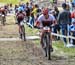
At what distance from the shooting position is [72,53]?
17203 millimetres

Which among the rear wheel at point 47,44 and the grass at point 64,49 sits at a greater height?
the rear wheel at point 47,44

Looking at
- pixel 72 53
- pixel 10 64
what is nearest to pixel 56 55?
pixel 72 53

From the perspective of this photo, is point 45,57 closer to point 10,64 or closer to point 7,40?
point 10,64

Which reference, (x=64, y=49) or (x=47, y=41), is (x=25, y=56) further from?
(x=64, y=49)

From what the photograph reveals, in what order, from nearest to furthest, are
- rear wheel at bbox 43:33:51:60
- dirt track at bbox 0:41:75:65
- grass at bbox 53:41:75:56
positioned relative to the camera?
dirt track at bbox 0:41:75:65 → rear wheel at bbox 43:33:51:60 → grass at bbox 53:41:75:56

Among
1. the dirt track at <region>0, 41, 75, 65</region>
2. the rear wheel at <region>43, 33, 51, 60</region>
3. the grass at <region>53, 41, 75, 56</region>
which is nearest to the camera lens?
the dirt track at <region>0, 41, 75, 65</region>

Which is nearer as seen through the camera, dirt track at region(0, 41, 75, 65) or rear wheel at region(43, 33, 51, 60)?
dirt track at region(0, 41, 75, 65)

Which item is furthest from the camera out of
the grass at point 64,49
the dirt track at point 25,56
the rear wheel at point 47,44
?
the grass at point 64,49

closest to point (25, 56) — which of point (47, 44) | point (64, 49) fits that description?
point (47, 44)

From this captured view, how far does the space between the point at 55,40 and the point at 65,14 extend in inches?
122

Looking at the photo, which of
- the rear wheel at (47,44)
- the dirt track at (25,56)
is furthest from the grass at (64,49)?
the rear wheel at (47,44)

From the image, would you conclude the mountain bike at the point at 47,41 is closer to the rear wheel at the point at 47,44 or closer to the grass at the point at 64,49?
the rear wheel at the point at 47,44

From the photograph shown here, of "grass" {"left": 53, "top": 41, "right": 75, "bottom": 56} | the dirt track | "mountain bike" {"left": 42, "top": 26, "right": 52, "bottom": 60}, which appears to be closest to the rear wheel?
"mountain bike" {"left": 42, "top": 26, "right": 52, "bottom": 60}

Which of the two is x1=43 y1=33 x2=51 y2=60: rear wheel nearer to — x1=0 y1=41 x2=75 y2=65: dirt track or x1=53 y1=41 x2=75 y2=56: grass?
x1=0 y1=41 x2=75 y2=65: dirt track
